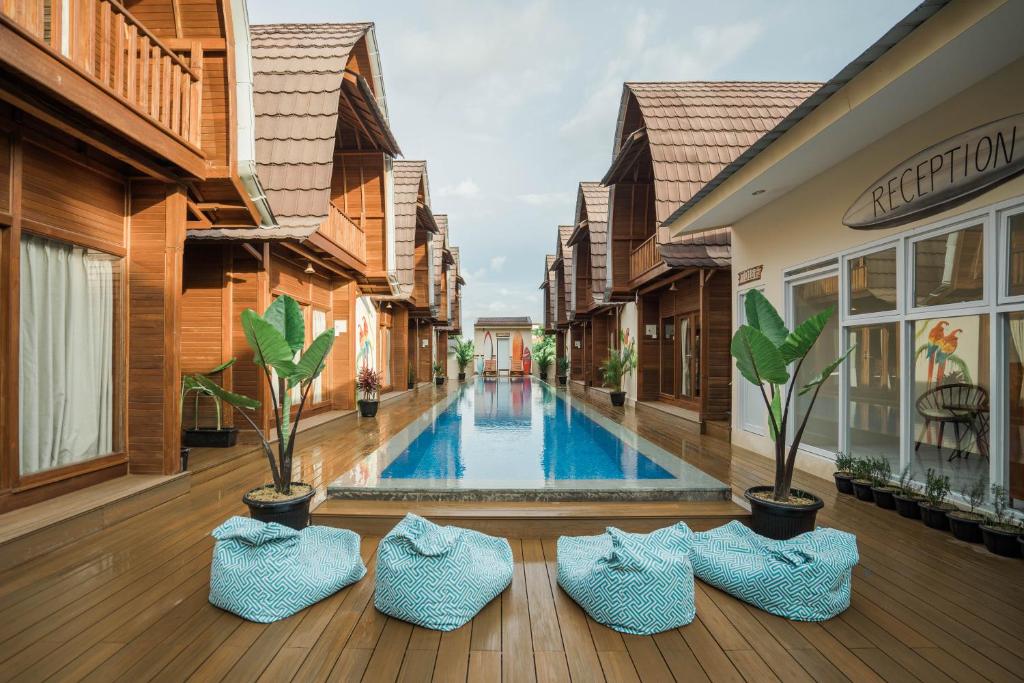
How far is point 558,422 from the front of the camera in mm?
9539

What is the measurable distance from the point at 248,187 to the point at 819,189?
17.7ft

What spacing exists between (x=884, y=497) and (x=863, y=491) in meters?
0.24

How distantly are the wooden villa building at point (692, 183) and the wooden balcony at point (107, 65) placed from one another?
18.8 ft

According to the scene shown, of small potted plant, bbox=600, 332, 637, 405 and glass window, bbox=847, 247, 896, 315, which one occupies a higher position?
glass window, bbox=847, 247, 896, 315

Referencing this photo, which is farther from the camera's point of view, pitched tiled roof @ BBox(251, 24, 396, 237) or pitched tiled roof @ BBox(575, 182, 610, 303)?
pitched tiled roof @ BBox(575, 182, 610, 303)

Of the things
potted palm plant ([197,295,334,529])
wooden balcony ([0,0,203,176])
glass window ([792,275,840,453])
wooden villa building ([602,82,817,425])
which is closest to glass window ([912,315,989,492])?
glass window ([792,275,840,453])

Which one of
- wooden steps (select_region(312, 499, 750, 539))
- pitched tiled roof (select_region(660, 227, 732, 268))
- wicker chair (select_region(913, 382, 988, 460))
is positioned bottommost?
wooden steps (select_region(312, 499, 750, 539))

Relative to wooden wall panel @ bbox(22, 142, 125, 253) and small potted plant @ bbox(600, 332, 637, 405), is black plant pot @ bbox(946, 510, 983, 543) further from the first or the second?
small potted plant @ bbox(600, 332, 637, 405)

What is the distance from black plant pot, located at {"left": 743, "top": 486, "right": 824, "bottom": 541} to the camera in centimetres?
321

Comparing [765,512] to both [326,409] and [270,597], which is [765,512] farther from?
[326,409]

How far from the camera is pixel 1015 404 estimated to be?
3.56 metres

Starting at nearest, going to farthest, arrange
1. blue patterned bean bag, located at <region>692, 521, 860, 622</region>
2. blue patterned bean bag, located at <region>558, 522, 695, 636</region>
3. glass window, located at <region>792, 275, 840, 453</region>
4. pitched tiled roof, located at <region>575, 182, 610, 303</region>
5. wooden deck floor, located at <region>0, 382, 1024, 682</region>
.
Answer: wooden deck floor, located at <region>0, 382, 1024, 682</region>
blue patterned bean bag, located at <region>558, 522, 695, 636</region>
blue patterned bean bag, located at <region>692, 521, 860, 622</region>
glass window, located at <region>792, 275, 840, 453</region>
pitched tiled roof, located at <region>575, 182, 610, 303</region>

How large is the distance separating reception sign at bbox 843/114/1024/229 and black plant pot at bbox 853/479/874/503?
2.07 metres

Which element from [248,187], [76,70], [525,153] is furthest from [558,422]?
[525,153]
